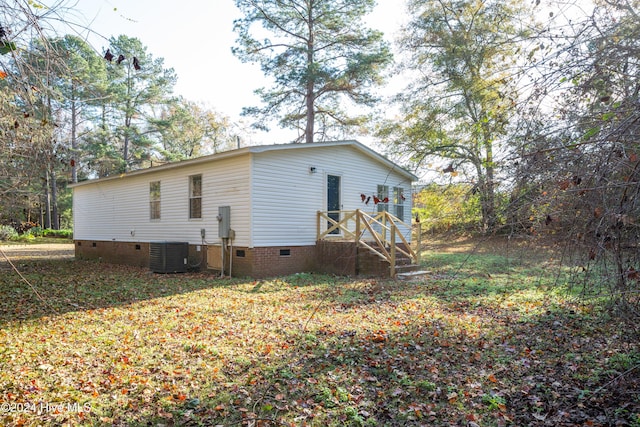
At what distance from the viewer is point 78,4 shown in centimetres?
261

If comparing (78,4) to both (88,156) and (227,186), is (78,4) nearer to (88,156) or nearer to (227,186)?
(227,186)

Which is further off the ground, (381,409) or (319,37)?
(319,37)

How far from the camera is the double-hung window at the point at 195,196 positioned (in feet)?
38.4

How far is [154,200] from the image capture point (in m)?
13.4

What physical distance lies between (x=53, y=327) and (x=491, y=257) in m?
13.7

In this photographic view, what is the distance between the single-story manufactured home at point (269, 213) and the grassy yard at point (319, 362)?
2950 mm

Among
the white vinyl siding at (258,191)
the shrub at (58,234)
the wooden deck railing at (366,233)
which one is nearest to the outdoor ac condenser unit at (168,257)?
the white vinyl siding at (258,191)

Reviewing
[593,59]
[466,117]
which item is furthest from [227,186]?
[466,117]

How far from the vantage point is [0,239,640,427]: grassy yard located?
3.20 metres

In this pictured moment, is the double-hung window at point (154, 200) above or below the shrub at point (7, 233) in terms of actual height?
above

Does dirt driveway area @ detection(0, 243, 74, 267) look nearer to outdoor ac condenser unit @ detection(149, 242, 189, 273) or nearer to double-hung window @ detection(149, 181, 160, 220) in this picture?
double-hung window @ detection(149, 181, 160, 220)

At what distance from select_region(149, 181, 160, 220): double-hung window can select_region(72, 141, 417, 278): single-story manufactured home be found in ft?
0.11

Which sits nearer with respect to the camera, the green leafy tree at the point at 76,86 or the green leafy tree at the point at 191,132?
the green leafy tree at the point at 76,86

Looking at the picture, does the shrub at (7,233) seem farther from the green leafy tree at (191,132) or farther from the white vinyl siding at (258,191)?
the white vinyl siding at (258,191)
